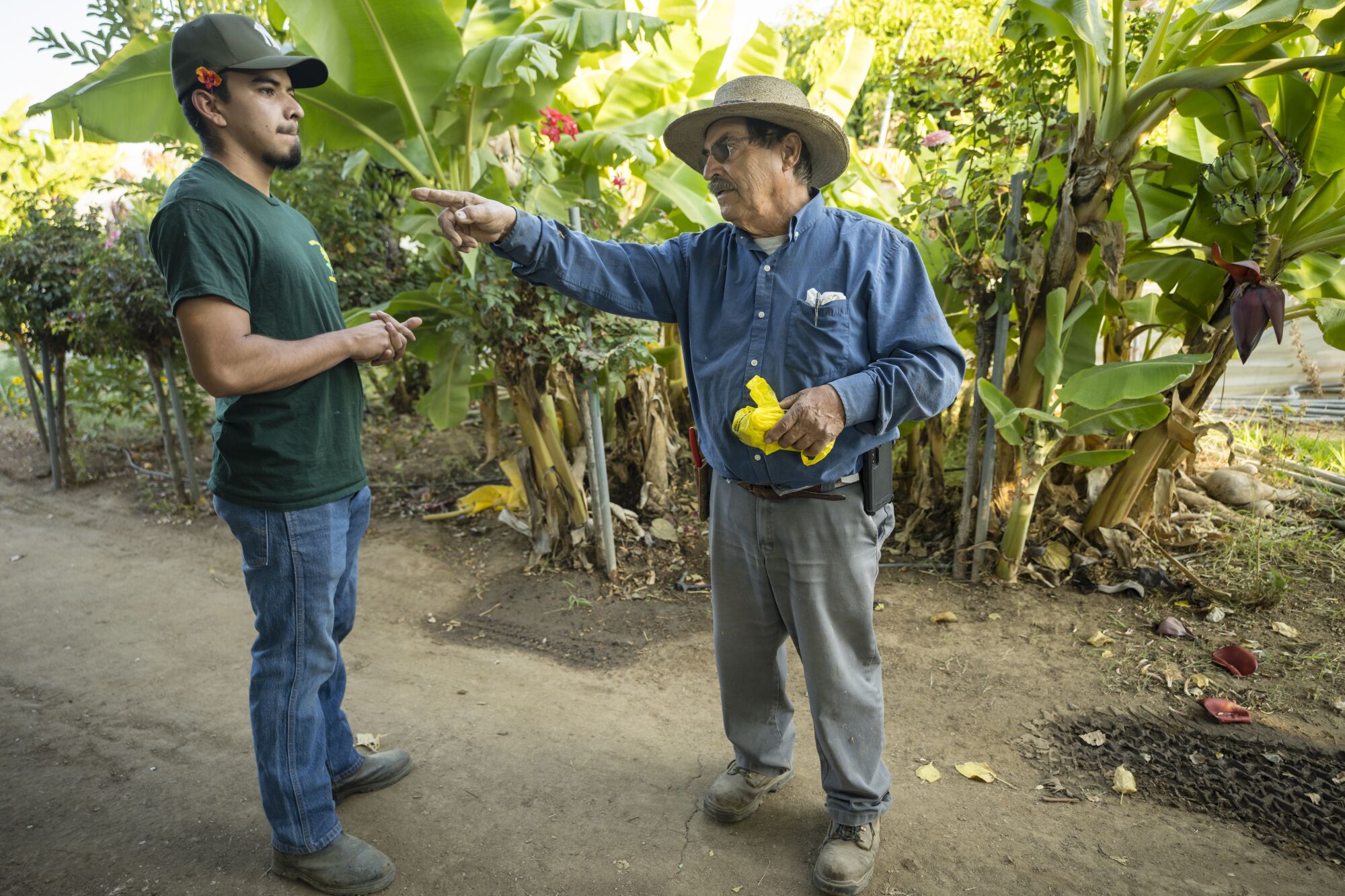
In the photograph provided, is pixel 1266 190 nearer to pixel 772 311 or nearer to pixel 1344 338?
pixel 1344 338

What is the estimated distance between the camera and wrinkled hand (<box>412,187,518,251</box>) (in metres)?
2.21

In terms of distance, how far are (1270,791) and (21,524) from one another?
780cm

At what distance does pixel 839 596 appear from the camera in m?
2.33

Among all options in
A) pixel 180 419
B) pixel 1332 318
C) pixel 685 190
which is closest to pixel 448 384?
pixel 685 190

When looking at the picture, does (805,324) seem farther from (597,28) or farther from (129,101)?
(129,101)

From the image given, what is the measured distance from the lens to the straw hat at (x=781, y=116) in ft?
7.18

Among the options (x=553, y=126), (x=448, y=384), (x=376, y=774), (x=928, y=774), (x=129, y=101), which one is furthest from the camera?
(x=448, y=384)

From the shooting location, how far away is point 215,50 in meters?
2.09

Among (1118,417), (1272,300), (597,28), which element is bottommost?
(1118,417)

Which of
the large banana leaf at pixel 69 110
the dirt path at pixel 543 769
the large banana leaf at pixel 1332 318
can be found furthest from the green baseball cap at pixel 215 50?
the large banana leaf at pixel 1332 318

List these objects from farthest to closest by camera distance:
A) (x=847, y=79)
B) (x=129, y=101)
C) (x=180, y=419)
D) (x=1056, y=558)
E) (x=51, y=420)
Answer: (x=51, y=420)
(x=180, y=419)
(x=847, y=79)
(x=1056, y=558)
(x=129, y=101)

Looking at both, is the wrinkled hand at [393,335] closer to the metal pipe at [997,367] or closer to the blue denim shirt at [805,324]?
the blue denim shirt at [805,324]

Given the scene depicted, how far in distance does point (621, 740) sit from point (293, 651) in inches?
54.3

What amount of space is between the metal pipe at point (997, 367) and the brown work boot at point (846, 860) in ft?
7.52
